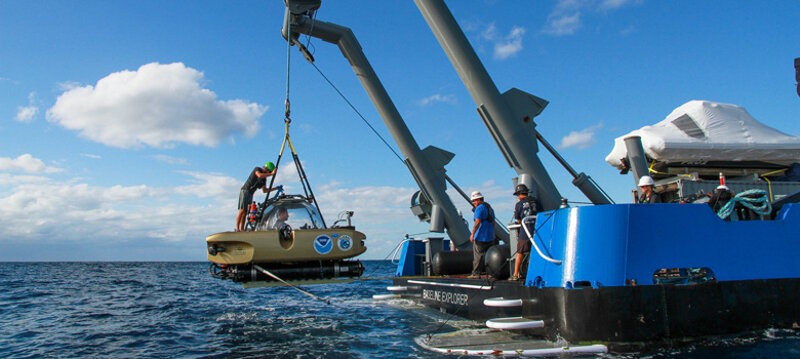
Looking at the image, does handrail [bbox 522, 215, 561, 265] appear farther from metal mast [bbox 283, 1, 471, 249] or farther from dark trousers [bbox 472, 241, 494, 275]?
metal mast [bbox 283, 1, 471, 249]

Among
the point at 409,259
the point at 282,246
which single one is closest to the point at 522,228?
the point at 282,246

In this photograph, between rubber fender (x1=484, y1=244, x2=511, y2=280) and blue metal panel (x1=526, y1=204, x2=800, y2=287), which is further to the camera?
rubber fender (x1=484, y1=244, x2=511, y2=280)

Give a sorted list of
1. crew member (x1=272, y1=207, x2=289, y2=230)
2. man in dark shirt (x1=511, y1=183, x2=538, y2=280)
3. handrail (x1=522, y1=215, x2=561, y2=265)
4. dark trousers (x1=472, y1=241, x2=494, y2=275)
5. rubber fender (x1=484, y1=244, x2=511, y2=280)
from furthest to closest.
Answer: dark trousers (x1=472, y1=241, x2=494, y2=275) → crew member (x1=272, y1=207, x2=289, y2=230) → rubber fender (x1=484, y1=244, x2=511, y2=280) → man in dark shirt (x1=511, y1=183, x2=538, y2=280) → handrail (x1=522, y1=215, x2=561, y2=265)

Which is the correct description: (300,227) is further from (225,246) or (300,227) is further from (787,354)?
(787,354)

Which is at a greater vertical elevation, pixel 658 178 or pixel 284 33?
pixel 284 33

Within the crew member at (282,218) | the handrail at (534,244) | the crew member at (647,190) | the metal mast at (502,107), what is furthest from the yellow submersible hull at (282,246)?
the crew member at (647,190)

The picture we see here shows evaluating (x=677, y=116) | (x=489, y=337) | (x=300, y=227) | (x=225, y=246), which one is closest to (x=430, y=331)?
(x=489, y=337)

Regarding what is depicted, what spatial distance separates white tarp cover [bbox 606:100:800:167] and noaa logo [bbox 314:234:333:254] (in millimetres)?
6758

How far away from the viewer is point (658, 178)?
1170cm

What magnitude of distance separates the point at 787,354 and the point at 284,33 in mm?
11566

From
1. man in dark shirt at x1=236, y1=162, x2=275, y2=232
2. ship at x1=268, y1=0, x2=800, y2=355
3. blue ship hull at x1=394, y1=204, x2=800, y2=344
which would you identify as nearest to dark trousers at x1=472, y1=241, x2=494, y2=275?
ship at x1=268, y1=0, x2=800, y2=355

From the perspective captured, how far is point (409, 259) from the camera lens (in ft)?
48.3

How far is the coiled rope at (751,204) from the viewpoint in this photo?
22.4 feet

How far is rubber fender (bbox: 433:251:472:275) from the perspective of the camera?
1180 centimetres
